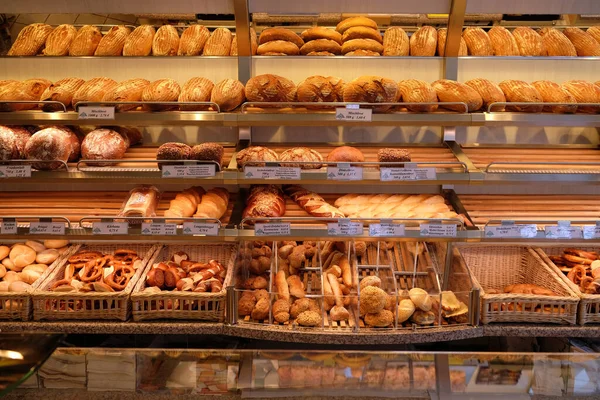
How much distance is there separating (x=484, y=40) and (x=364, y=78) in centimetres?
88

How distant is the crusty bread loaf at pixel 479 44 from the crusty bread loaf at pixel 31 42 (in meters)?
2.53

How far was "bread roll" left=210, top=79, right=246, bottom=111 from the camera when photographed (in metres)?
2.96

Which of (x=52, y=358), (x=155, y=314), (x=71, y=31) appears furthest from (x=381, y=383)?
(x=71, y=31)

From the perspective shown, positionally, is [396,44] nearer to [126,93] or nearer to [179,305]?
[126,93]

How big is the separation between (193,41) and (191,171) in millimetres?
920

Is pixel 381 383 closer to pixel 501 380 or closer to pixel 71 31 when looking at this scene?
pixel 501 380

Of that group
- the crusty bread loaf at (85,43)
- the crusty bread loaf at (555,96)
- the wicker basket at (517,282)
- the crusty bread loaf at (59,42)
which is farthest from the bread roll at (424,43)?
the crusty bread loaf at (59,42)

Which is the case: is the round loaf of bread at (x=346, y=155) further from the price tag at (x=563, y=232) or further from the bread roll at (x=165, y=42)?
the bread roll at (x=165, y=42)

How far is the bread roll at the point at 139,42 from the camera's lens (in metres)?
3.28

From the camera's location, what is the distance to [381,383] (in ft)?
6.37

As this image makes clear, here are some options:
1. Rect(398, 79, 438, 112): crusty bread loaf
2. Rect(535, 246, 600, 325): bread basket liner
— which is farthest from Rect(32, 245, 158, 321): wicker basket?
Rect(535, 246, 600, 325): bread basket liner

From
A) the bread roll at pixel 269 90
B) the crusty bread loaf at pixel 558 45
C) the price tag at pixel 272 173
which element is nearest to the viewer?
the price tag at pixel 272 173

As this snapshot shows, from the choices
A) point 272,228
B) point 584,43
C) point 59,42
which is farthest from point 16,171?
point 584,43

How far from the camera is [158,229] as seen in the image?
2887mm
